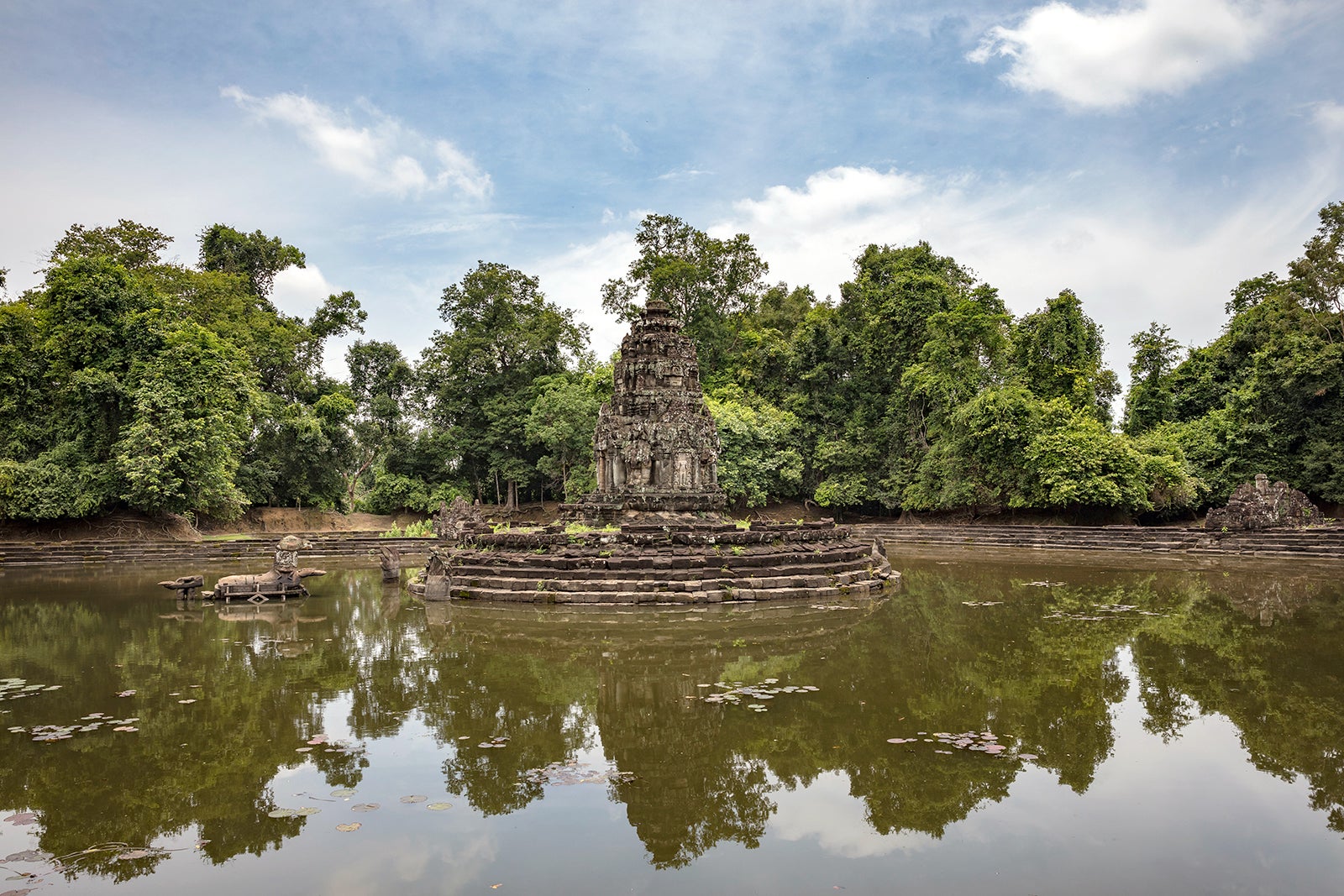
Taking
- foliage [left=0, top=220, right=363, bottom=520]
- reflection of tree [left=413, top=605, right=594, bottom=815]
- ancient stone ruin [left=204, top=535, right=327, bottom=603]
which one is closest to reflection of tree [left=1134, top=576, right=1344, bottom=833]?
reflection of tree [left=413, top=605, right=594, bottom=815]

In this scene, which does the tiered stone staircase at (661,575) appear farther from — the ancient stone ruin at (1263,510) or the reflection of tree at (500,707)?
the ancient stone ruin at (1263,510)

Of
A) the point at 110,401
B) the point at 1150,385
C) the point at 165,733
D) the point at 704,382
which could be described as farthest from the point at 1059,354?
the point at 110,401

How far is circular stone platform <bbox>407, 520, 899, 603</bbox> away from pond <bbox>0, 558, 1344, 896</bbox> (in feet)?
3.12

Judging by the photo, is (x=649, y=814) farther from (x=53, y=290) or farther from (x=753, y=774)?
(x=53, y=290)

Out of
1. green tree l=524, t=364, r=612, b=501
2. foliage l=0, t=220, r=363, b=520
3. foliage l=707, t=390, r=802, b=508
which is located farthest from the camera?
green tree l=524, t=364, r=612, b=501

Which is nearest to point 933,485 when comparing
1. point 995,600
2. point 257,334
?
point 995,600

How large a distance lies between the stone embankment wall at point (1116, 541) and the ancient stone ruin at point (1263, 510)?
56 cm

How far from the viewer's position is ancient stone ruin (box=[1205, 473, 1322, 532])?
67.9 ft

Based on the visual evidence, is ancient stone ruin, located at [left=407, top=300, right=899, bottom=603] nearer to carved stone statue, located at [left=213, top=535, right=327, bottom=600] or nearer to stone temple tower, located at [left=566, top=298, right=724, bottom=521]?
stone temple tower, located at [left=566, top=298, right=724, bottom=521]

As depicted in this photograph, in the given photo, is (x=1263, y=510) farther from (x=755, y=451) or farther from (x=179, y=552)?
(x=179, y=552)

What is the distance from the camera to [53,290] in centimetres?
2334

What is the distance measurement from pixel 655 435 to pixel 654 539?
14.0 feet

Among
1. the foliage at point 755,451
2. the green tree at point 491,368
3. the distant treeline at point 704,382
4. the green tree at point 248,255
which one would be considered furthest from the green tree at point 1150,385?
the green tree at point 248,255

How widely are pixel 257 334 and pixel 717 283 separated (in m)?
22.0
